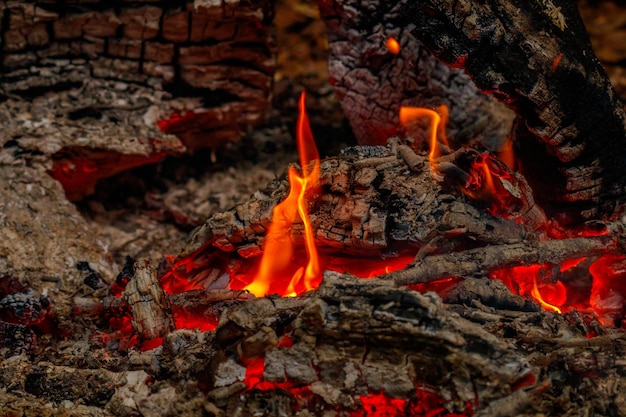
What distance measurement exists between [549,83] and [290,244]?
4.92ft

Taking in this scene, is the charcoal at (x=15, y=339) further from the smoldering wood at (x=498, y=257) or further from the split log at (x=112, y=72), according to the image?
the smoldering wood at (x=498, y=257)

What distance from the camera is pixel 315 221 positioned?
10.6 feet

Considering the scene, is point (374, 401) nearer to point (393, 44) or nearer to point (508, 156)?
point (508, 156)

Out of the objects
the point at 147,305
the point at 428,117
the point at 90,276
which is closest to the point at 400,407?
the point at 147,305

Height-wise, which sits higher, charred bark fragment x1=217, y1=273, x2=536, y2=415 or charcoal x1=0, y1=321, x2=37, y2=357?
charred bark fragment x1=217, y1=273, x2=536, y2=415

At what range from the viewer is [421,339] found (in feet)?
7.51

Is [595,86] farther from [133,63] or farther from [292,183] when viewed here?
[133,63]

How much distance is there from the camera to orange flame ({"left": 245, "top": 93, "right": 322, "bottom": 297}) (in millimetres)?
3219

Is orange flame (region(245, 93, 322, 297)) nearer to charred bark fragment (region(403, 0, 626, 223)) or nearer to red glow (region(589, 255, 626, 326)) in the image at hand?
charred bark fragment (region(403, 0, 626, 223))

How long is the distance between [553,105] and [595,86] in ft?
0.89

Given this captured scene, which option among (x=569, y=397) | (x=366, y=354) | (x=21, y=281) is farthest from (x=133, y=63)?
(x=569, y=397)

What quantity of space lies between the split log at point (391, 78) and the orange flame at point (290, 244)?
122cm

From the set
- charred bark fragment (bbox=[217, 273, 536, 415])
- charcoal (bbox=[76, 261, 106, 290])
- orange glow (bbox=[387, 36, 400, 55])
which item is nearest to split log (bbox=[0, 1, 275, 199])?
charcoal (bbox=[76, 261, 106, 290])

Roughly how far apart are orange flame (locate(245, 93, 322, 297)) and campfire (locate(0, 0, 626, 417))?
12mm
